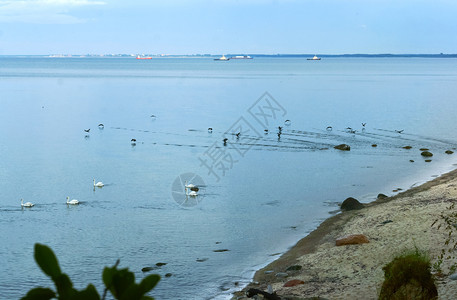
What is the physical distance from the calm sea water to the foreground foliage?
22.7ft

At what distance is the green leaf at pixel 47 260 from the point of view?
284cm

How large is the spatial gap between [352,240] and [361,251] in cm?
110

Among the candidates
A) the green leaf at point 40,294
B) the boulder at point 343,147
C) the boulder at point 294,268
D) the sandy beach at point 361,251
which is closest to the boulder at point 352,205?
the sandy beach at point 361,251

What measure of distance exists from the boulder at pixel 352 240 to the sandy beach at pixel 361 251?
0.22 m

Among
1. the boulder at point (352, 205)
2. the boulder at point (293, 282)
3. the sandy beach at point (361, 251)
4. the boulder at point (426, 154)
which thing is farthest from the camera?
the boulder at point (426, 154)

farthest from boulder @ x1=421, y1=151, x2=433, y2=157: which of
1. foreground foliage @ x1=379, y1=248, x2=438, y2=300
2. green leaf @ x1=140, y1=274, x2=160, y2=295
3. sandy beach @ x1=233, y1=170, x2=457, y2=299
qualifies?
green leaf @ x1=140, y1=274, x2=160, y2=295

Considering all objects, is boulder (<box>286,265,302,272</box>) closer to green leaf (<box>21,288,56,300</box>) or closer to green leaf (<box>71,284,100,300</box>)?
green leaf (<box>21,288,56,300</box>)

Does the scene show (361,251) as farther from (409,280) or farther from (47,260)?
(47,260)

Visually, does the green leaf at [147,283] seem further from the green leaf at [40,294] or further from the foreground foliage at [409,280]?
the foreground foliage at [409,280]

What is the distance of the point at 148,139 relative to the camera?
5488 centimetres

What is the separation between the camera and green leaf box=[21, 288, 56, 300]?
288 centimetres

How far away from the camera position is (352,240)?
21.0 meters

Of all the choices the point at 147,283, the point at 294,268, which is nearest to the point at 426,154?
the point at 294,268

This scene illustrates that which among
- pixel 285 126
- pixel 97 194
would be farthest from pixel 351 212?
pixel 285 126
